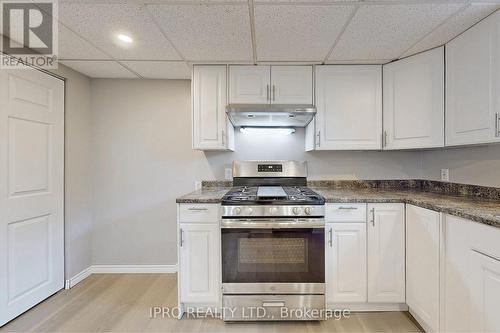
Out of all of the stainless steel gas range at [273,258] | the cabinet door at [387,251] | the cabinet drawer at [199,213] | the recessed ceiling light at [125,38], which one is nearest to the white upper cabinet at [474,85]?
the cabinet door at [387,251]

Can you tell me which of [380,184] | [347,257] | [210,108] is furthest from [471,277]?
[210,108]

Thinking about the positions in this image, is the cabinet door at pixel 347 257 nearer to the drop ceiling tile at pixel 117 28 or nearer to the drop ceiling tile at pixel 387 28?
the drop ceiling tile at pixel 387 28

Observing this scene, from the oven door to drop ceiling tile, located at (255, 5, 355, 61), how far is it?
1.37 meters

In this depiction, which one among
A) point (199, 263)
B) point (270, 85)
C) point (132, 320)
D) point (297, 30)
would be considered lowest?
point (132, 320)

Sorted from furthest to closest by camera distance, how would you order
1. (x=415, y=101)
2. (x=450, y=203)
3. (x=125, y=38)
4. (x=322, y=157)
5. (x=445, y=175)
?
(x=322, y=157)
(x=445, y=175)
(x=415, y=101)
(x=125, y=38)
(x=450, y=203)

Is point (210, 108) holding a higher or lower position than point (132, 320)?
higher

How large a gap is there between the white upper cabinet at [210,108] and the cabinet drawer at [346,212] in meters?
1.10

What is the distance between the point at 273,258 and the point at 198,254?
1.94ft

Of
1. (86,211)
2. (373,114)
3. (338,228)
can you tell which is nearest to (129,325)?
(86,211)

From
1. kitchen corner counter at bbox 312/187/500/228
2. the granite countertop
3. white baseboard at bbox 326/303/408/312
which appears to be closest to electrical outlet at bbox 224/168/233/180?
the granite countertop

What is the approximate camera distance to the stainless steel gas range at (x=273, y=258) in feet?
6.18

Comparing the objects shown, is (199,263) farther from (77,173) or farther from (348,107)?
(348,107)

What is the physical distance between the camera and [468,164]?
79.8 inches

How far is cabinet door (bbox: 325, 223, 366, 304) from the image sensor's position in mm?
1941
